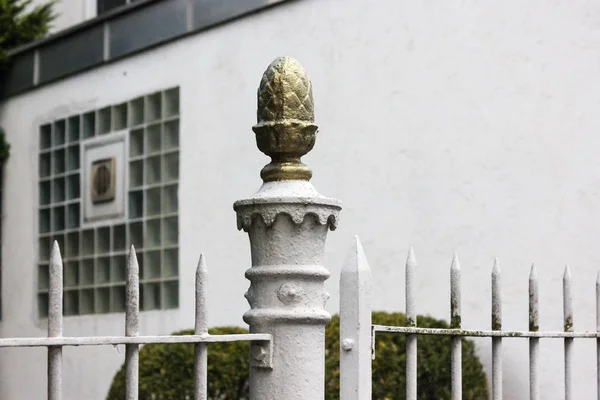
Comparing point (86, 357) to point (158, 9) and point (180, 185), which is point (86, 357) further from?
point (158, 9)

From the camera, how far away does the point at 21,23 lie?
11609mm

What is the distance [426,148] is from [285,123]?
425 cm

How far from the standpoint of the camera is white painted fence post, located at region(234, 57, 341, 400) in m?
2.88

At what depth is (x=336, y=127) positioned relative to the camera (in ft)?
25.5

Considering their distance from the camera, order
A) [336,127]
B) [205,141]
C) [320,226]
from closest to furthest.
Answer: [320,226] → [336,127] → [205,141]

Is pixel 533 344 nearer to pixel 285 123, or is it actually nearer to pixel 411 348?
pixel 411 348

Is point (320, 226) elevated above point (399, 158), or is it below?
below

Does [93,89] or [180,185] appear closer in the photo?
[180,185]

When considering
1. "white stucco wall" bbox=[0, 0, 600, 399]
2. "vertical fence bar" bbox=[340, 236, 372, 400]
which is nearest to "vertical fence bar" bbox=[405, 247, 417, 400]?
"vertical fence bar" bbox=[340, 236, 372, 400]

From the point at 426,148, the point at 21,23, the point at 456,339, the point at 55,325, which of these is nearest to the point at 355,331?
the point at 456,339

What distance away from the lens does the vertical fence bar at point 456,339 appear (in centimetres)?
321

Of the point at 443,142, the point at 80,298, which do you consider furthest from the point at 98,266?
the point at 443,142

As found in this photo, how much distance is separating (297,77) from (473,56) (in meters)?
4.09

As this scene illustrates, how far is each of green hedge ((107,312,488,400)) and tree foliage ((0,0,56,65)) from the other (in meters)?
5.66
